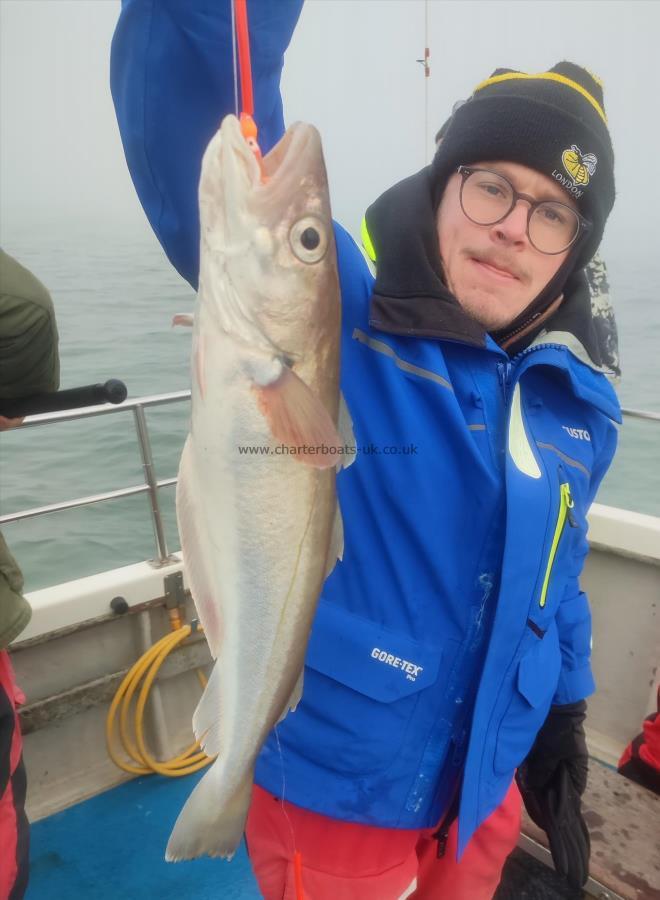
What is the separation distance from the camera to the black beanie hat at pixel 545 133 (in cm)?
179

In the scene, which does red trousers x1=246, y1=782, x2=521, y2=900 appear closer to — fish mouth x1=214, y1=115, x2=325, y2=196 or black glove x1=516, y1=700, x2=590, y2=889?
black glove x1=516, y1=700, x2=590, y2=889

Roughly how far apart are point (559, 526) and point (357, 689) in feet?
2.29

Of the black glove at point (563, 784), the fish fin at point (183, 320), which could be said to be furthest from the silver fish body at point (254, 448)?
the black glove at point (563, 784)

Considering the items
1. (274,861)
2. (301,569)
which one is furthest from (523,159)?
(274,861)

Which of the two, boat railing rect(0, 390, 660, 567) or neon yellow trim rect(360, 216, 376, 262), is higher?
neon yellow trim rect(360, 216, 376, 262)

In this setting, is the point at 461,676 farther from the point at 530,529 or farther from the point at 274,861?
the point at 274,861

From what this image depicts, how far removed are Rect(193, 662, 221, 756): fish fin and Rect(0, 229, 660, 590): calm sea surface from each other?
4598 millimetres

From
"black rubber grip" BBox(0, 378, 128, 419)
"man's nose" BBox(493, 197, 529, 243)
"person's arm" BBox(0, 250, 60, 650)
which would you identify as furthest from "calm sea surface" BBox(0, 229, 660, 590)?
"person's arm" BBox(0, 250, 60, 650)

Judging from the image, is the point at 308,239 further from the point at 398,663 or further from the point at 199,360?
the point at 398,663

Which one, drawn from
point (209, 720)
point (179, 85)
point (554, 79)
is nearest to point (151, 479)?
point (209, 720)

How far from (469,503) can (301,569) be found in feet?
1.86

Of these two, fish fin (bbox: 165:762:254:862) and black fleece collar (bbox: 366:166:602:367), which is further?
black fleece collar (bbox: 366:166:602:367)

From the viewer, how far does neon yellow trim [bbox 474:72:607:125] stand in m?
1.88

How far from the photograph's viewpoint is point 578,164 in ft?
5.99
